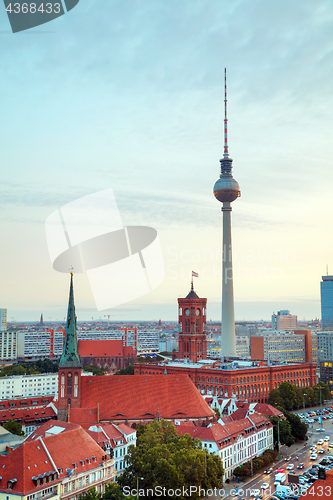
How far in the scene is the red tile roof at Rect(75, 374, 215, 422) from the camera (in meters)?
94.0

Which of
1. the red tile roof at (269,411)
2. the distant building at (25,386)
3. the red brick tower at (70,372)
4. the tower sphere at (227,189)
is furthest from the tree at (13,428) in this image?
the tower sphere at (227,189)

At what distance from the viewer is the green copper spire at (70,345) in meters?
89.6

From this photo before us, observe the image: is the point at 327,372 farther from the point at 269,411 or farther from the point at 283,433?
the point at 283,433

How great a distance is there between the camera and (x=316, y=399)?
6014 inches

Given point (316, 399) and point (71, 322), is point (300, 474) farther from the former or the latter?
point (316, 399)

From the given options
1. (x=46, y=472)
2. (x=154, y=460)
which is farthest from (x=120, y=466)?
(x=46, y=472)

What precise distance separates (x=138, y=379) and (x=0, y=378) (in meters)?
83.7

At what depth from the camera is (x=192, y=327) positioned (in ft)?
575

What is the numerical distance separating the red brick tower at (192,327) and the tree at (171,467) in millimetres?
100357

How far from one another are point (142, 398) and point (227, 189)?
11434 centimetres

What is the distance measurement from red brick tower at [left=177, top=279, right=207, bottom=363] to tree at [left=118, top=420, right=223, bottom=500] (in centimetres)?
10036

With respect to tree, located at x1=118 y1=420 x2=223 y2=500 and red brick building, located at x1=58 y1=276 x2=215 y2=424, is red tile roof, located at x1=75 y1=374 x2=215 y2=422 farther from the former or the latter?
tree, located at x1=118 y1=420 x2=223 y2=500

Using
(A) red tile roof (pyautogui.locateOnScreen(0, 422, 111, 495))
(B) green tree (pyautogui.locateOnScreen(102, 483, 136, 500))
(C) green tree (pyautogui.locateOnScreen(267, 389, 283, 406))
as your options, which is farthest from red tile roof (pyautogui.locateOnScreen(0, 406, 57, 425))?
(C) green tree (pyautogui.locateOnScreen(267, 389, 283, 406))

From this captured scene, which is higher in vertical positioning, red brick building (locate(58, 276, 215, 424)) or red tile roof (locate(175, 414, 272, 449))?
red brick building (locate(58, 276, 215, 424))
